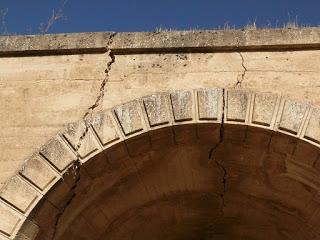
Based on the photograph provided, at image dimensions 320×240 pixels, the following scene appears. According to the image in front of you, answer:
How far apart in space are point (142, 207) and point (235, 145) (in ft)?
5.45

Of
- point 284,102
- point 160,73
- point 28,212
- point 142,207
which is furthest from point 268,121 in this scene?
point 28,212

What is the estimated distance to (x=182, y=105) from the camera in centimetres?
669

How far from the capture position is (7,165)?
6727mm

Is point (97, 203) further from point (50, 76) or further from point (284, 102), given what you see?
point (284, 102)

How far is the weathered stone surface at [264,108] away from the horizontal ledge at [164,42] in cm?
69

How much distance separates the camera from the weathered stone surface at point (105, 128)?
21.7 ft

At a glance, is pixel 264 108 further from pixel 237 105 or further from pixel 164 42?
pixel 164 42

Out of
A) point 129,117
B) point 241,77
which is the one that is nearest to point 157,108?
point 129,117

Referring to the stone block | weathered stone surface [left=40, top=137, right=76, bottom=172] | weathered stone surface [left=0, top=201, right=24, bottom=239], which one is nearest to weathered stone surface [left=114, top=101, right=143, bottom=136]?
the stone block

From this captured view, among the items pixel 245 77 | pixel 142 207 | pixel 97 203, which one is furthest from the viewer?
pixel 142 207

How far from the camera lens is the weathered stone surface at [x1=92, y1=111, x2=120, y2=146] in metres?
6.60

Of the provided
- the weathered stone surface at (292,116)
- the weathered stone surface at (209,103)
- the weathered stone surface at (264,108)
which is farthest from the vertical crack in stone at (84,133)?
the weathered stone surface at (292,116)

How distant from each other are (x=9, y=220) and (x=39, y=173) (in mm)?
598

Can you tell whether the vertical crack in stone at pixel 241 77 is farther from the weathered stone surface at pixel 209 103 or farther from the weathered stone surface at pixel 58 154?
the weathered stone surface at pixel 58 154
